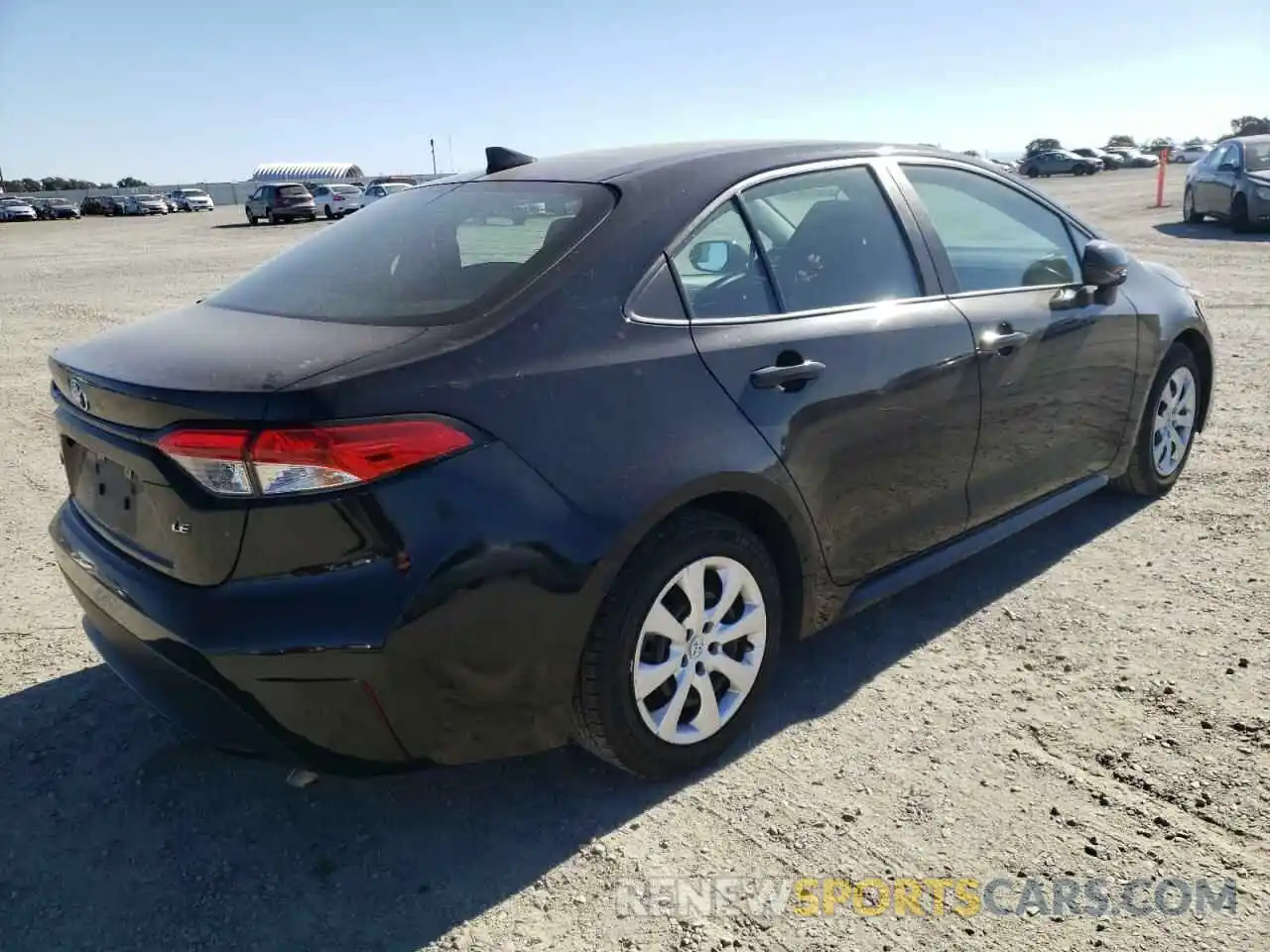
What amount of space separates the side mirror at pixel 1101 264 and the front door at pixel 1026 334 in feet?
0.19

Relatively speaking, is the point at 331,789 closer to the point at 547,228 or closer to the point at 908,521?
the point at 547,228

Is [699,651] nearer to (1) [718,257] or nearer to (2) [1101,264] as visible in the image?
(1) [718,257]

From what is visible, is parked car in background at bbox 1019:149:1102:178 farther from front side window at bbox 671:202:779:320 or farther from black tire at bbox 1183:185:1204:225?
front side window at bbox 671:202:779:320

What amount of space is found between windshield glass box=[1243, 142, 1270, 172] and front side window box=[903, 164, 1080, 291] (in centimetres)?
1559

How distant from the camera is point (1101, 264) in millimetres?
3951

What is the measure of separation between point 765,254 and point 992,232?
138 cm

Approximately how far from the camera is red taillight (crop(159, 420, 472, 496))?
82.0 inches

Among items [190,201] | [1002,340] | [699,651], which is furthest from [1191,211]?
[190,201]

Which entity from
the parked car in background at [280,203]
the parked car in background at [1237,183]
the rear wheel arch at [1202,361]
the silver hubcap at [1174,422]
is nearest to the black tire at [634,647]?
the silver hubcap at [1174,422]

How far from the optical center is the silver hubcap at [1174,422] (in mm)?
4617

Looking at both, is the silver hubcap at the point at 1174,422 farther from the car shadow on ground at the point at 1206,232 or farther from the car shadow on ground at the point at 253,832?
the car shadow on ground at the point at 1206,232

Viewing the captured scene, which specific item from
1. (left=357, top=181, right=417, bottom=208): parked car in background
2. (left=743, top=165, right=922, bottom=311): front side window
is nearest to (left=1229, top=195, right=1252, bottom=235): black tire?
(left=743, top=165, right=922, bottom=311): front side window

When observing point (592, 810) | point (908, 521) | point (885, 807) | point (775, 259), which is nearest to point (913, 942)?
point (885, 807)

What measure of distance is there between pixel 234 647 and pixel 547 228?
1.33m
